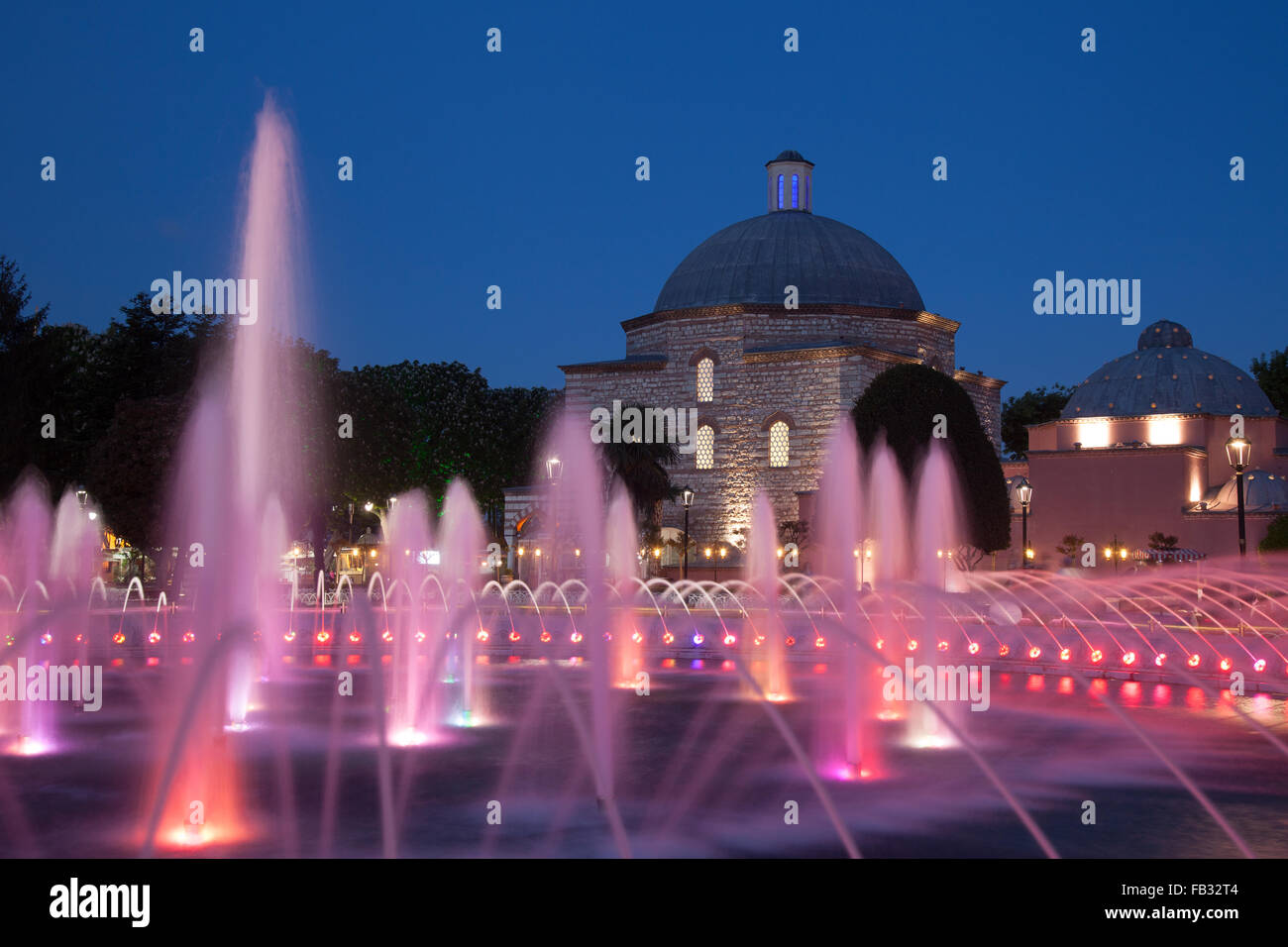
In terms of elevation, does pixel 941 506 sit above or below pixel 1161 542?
above

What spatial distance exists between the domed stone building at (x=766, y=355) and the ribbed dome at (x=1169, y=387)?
4.23 meters

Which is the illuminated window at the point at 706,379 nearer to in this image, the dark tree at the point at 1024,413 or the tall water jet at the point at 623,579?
the tall water jet at the point at 623,579

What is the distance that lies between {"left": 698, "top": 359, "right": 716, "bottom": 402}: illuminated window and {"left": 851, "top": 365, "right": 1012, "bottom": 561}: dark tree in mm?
14339

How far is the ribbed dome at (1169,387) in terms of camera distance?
51.1 m

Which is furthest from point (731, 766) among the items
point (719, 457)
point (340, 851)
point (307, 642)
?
point (719, 457)

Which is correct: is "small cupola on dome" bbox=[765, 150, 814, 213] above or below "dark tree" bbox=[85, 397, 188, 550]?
above

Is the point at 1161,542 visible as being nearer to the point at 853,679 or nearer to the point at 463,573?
the point at 463,573

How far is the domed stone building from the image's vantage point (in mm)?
47906

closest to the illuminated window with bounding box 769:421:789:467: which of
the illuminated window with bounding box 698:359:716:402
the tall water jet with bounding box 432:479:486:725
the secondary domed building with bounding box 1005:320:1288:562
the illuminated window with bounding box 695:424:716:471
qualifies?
the illuminated window with bounding box 695:424:716:471

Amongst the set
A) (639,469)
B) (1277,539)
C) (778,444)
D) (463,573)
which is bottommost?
(463,573)

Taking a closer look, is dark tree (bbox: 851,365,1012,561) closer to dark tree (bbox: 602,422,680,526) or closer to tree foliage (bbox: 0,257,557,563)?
dark tree (bbox: 602,422,680,526)

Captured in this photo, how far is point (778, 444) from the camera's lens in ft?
160

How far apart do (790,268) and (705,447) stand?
8.51 metres

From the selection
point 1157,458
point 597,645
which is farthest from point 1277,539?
point 597,645
